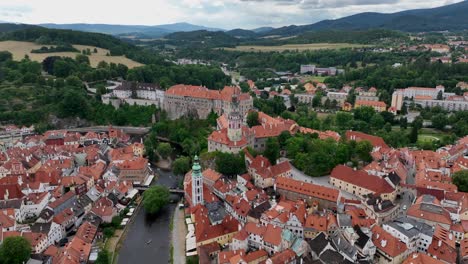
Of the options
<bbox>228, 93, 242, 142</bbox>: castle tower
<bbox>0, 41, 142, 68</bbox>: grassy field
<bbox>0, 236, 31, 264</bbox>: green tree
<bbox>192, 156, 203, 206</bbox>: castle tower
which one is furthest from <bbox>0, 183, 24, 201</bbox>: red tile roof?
<bbox>0, 41, 142, 68</bbox>: grassy field

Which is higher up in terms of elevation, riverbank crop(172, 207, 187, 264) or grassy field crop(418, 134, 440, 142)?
grassy field crop(418, 134, 440, 142)

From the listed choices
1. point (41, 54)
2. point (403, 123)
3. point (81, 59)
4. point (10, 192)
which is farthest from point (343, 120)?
point (41, 54)

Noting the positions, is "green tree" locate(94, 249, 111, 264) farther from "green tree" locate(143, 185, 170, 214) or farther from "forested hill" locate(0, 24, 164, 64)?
"forested hill" locate(0, 24, 164, 64)

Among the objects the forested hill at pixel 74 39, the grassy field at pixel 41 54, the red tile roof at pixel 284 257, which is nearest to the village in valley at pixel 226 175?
the red tile roof at pixel 284 257

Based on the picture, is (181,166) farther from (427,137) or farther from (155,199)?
(427,137)

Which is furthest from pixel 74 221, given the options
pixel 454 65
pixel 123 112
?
pixel 454 65
